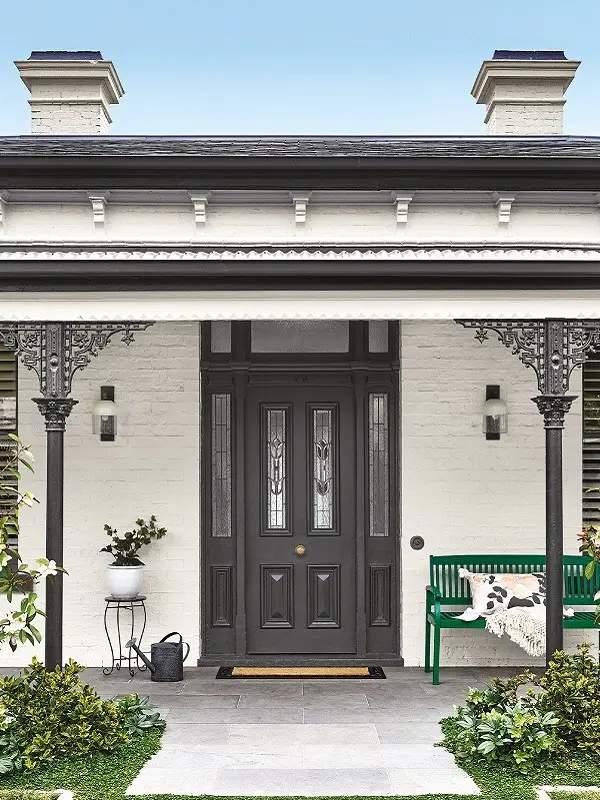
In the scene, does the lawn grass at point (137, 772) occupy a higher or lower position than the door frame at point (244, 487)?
lower

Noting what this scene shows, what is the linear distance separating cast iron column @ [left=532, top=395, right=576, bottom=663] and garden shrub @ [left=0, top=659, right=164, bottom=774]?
2816 mm

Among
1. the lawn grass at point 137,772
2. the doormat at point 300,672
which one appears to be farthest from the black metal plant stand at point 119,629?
the lawn grass at point 137,772

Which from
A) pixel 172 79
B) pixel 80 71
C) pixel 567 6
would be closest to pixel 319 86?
pixel 172 79

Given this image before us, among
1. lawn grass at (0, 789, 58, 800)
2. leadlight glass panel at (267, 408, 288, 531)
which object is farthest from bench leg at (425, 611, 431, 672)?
lawn grass at (0, 789, 58, 800)

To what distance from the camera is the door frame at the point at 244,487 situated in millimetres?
8656

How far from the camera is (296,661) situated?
862 centimetres

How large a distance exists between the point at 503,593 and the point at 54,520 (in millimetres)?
3549

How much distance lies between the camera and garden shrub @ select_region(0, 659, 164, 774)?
237 inches

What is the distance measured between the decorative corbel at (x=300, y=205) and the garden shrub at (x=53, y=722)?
11.7ft

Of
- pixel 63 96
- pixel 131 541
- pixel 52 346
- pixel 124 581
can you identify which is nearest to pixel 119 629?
pixel 124 581

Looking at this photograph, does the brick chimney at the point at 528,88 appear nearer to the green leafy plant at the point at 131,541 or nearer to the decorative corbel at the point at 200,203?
the decorative corbel at the point at 200,203

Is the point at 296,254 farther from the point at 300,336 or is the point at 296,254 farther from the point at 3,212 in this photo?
the point at 3,212

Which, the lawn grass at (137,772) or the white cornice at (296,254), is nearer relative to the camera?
the lawn grass at (137,772)

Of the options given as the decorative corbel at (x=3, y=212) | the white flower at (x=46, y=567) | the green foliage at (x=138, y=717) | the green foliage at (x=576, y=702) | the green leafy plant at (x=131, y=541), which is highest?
the decorative corbel at (x=3, y=212)
